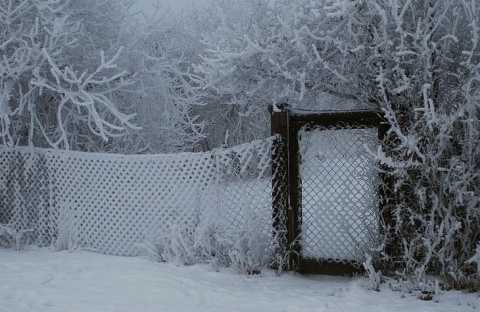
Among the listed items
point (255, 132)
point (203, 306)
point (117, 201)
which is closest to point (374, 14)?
point (203, 306)

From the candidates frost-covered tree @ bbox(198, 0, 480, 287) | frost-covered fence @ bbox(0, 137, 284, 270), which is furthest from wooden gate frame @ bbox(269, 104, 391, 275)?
frost-covered tree @ bbox(198, 0, 480, 287)

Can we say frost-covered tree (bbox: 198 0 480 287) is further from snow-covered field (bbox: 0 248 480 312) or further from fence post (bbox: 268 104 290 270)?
snow-covered field (bbox: 0 248 480 312)

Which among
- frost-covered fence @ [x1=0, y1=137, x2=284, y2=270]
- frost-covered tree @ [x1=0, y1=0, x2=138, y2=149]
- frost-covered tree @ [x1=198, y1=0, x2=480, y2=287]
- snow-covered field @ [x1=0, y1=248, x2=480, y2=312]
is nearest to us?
snow-covered field @ [x1=0, y1=248, x2=480, y2=312]

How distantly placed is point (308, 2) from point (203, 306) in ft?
9.25

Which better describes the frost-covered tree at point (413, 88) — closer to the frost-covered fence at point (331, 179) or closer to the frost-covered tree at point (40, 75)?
the frost-covered fence at point (331, 179)

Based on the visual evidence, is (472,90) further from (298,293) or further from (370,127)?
(298,293)

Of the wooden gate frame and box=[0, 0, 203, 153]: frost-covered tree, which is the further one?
Result: box=[0, 0, 203, 153]: frost-covered tree

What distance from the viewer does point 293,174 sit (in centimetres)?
497

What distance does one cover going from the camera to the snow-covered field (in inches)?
148

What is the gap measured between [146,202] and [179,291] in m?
1.91

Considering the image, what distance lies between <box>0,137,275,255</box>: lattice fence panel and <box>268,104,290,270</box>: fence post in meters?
0.08

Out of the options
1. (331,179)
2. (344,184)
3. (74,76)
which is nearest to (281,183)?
(331,179)

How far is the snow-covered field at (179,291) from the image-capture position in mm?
3750

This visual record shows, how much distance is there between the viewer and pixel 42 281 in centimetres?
448
